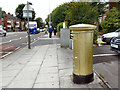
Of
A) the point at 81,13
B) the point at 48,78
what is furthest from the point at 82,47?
the point at 81,13

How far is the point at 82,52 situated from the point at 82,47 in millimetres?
125

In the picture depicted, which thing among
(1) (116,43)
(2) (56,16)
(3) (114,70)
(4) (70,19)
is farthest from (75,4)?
(2) (56,16)

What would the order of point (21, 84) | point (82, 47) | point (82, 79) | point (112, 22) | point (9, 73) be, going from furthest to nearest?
point (112, 22) < point (9, 73) < point (21, 84) < point (82, 79) < point (82, 47)

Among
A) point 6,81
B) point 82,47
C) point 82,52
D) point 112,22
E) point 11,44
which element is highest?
point 112,22

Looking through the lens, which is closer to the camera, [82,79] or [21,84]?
[82,79]

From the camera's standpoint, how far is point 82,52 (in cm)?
373

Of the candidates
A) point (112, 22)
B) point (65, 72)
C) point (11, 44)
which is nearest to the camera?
point (65, 72)

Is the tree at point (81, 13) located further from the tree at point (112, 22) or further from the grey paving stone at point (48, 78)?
the tree at point (112, 22)

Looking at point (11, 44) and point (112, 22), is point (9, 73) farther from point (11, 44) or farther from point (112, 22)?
point (112, 22)

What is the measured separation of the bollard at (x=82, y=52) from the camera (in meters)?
3.69

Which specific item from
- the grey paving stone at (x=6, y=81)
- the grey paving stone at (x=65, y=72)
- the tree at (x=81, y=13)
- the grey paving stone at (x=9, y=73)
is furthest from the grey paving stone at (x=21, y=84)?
the tree at (x=81, y=13)

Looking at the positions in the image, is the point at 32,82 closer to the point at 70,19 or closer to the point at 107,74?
the point at 107,74

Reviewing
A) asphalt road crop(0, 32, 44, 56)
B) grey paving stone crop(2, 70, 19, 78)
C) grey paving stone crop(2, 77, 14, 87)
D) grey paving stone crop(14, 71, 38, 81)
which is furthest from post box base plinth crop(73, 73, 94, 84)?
asphalt road crop(0, 32, 44, 56)

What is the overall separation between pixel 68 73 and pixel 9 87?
5.92 feet
